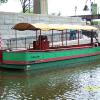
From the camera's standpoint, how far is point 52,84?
1739 cm

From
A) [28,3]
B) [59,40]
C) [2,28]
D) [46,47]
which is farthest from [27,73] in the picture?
[28,3]

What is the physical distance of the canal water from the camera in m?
14.7

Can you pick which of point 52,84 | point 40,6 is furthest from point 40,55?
point 40,6

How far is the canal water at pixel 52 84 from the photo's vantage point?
1469 cm

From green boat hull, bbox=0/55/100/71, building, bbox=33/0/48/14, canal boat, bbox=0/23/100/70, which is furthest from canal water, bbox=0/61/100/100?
building, bbox=33/0/48/14

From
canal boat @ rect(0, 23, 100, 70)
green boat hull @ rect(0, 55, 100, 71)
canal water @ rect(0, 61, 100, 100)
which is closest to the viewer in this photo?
canal water @ rect(0, 61, 100, 100)

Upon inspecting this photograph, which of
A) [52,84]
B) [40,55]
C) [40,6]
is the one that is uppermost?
[40,6]

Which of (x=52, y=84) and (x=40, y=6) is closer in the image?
(x=52, y=84)

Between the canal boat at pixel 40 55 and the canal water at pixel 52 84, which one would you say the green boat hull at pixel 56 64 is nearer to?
the canal boat at pixel 40 55

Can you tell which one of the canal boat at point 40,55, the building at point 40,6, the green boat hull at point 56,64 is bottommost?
the green boat hull at point 56,64

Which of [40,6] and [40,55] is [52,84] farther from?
[40,6]

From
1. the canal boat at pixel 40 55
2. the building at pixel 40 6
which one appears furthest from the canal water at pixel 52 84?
the building at pixel 40 6

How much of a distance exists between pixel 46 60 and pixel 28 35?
38.1 feet

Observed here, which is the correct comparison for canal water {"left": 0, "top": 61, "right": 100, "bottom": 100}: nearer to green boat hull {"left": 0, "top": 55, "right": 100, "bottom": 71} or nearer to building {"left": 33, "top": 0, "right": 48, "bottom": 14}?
green boat hull {"left": 0, "top": 55, "right": 100, "bottom": 71}
